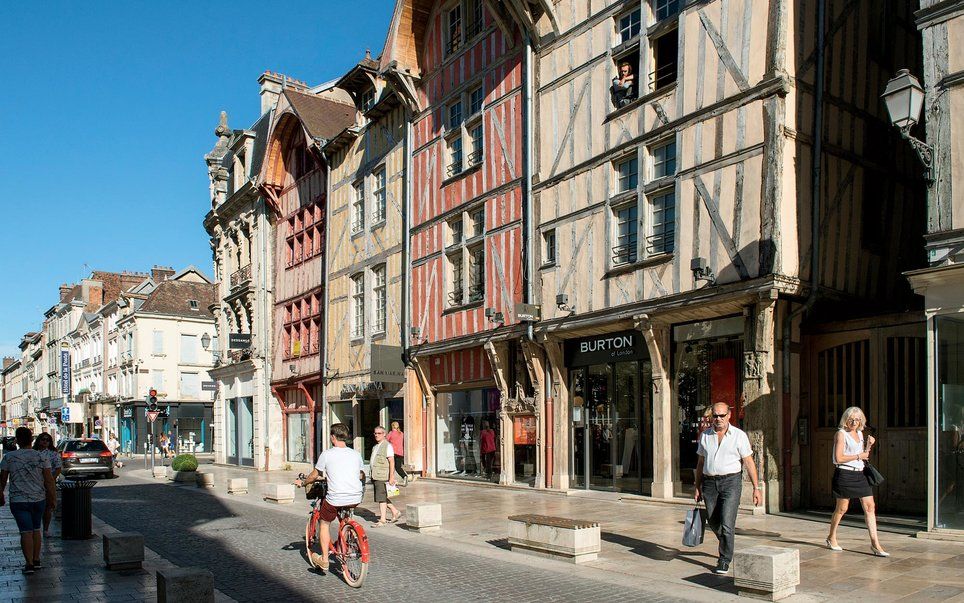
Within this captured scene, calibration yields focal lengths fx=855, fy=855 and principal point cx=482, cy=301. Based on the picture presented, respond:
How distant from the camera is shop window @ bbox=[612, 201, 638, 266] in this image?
15023 millimetres

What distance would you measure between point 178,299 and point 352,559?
48292 mm

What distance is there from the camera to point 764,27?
41.3 ft

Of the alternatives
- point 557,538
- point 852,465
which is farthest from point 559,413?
point 852,465

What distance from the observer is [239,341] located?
104ft

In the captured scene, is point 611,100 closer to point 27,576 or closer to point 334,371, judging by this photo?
point 27,576

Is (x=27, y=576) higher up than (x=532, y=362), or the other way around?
(x=532, y=362)

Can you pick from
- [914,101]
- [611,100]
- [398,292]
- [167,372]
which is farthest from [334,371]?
[167,372]

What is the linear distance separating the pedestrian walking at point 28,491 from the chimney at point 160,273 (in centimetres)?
5102

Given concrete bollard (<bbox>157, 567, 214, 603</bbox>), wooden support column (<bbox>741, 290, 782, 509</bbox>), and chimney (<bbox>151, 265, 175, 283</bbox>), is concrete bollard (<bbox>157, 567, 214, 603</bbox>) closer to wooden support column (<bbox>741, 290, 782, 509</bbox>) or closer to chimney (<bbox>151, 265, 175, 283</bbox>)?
wooden support column (<bbox>741, 290, 782, 509</bbox>)

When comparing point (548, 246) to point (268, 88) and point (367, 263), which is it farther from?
point (268, 88)

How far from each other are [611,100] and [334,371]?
13575 mm

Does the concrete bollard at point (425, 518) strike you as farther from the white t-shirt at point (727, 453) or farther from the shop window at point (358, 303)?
the shop window at point (358, 303)

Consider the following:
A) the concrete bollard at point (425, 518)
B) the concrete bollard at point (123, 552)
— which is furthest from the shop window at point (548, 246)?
the concrete bollard at point (123, 552)

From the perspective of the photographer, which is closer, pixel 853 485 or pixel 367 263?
pixel 853 485
